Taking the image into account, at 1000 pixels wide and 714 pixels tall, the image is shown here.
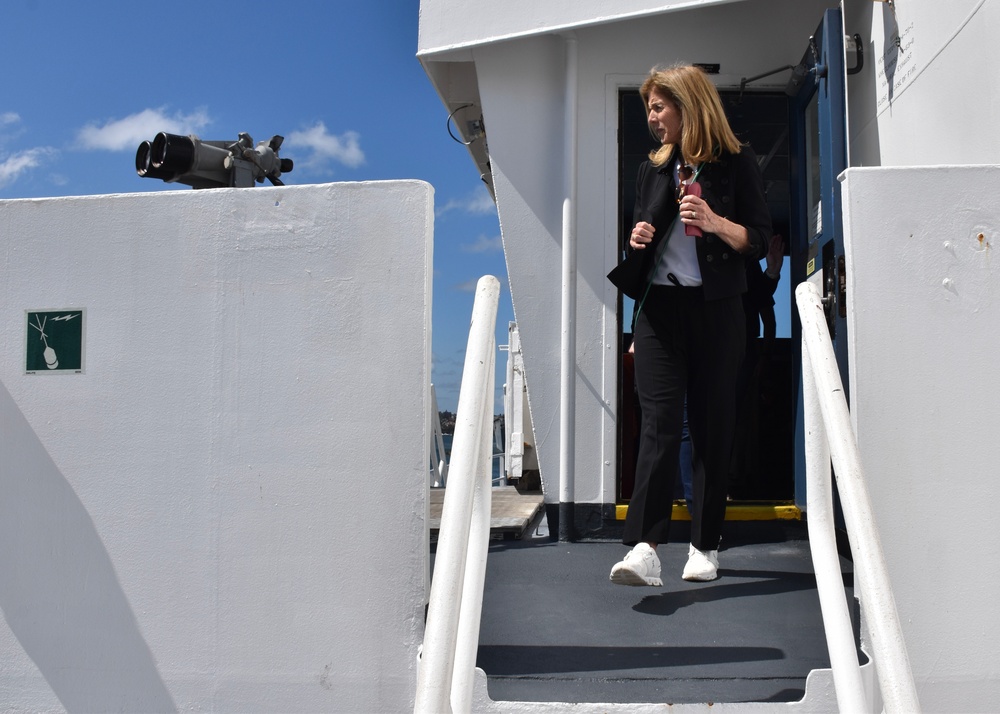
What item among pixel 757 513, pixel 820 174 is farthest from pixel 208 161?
pixel 757 513

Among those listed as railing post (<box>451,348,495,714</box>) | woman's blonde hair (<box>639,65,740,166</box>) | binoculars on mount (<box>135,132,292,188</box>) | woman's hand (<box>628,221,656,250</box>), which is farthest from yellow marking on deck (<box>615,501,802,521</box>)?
binoculars on mount (<box>135,132,292,188</box>)

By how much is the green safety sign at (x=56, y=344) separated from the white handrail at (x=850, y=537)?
2006mm

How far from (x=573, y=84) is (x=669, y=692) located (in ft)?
9.37

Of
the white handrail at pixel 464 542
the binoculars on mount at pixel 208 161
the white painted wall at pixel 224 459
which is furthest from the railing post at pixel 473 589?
the binoculars on mount at pixel 208 161

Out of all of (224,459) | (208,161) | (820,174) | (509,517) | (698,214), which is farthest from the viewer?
(509,517)

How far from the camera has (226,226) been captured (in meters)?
2.58

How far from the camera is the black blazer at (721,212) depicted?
3006 mm

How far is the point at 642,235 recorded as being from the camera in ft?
9.90

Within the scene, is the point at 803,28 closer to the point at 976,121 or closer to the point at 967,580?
the point at 976,121

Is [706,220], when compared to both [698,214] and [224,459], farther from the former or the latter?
[224,459]

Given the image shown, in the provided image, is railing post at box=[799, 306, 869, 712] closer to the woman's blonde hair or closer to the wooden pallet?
the woman's blonde hair

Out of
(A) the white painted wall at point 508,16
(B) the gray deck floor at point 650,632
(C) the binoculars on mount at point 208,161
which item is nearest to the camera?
(B) the gray deck floor at point 650,632

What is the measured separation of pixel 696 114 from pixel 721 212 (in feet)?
1.12

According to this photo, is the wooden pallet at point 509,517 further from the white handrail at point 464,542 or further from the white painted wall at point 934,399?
the white painted wall at point 934,399
